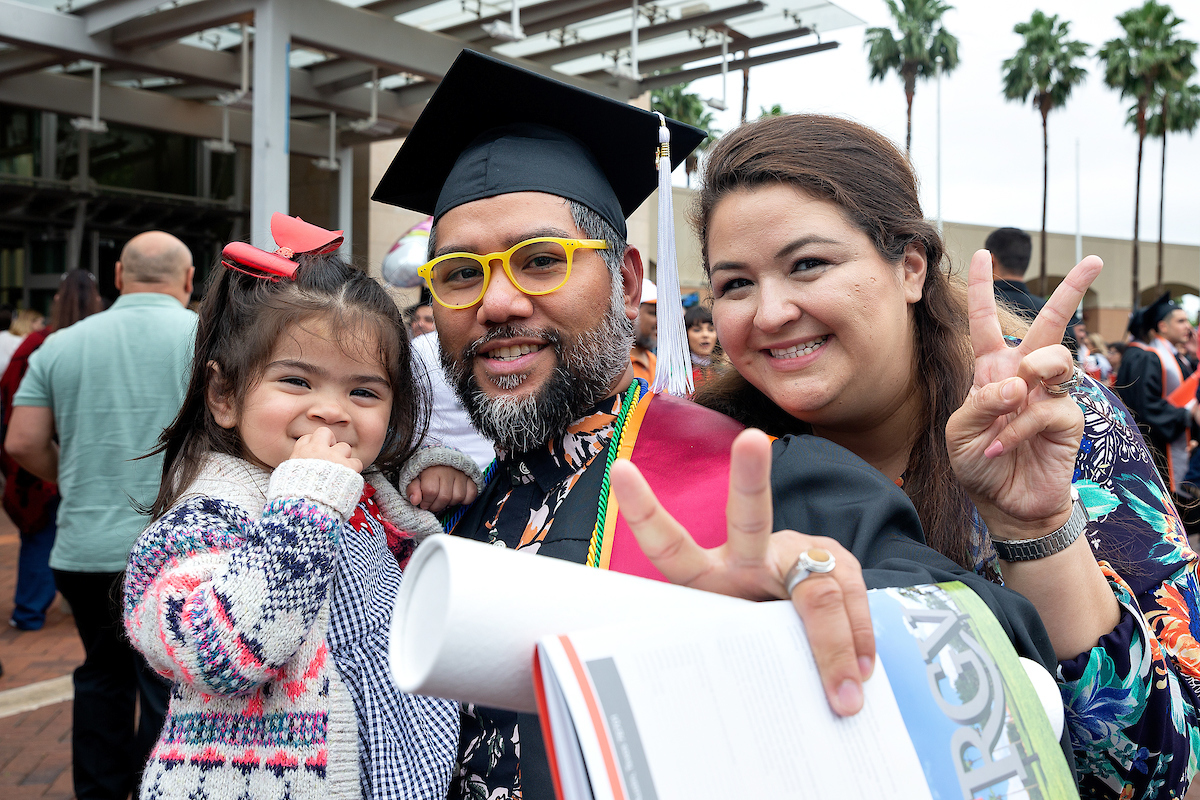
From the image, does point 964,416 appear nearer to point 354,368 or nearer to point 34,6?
point 354,368

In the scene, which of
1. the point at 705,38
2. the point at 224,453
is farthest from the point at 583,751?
the point at 705,38

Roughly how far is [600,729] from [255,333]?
4.93ft

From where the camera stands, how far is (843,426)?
1.70 metres

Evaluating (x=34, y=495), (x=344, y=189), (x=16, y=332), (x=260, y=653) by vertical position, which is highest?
(x=344, y=189)

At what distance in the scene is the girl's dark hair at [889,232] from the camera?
5.11ft

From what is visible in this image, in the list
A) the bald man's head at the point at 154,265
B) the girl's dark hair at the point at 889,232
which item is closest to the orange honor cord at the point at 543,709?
the girl's dark hair at the point at 889,232

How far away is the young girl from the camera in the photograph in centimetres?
151

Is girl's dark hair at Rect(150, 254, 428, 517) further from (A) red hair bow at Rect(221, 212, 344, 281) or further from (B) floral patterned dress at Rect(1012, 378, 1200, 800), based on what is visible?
(B) floral patterned dress at Rect(1012, 378, 1200, 800)

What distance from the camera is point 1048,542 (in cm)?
128

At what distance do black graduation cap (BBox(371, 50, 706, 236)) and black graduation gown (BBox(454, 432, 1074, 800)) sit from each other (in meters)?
0.80

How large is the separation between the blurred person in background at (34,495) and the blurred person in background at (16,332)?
2237 millimetres

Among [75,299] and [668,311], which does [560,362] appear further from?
[75,299]

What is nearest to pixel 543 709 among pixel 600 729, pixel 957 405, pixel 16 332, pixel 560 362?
pixel 600 729

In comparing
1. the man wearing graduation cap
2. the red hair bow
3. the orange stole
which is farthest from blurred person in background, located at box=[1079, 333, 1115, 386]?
the red hair bow
